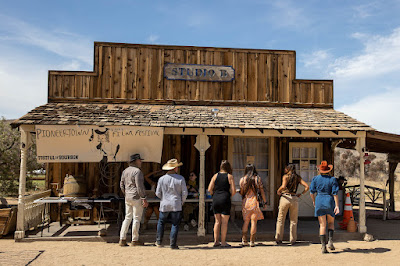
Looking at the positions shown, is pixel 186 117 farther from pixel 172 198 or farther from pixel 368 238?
pixel 368 238

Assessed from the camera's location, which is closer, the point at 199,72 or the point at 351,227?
the point at 351,227

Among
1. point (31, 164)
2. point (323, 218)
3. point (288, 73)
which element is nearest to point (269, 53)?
point (288, 73)

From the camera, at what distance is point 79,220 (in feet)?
30.4

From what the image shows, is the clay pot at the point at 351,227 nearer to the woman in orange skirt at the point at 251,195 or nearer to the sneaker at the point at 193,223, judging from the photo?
the woman in orange skirt at the point at 251,195

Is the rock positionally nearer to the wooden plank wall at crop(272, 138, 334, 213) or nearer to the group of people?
the group of people

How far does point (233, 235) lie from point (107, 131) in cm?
372

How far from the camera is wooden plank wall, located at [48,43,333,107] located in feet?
32.9

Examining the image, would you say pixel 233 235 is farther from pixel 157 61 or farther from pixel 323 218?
pixel 157 61

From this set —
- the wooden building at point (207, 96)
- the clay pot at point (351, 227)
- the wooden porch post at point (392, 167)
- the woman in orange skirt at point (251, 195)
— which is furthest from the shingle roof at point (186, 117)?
the wooden porch post at point (392, 167)

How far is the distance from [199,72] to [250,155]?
117 inches

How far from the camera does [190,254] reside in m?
6.48

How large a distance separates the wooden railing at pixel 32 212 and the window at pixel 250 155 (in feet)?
17.8

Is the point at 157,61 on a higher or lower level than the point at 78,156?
higher

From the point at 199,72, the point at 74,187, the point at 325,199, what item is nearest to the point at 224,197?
the point at 325,199
